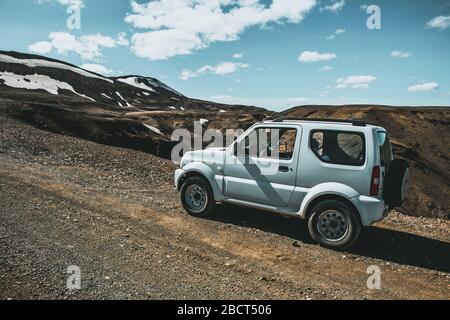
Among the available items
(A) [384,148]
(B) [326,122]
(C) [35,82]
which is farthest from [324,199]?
(C) [35,82]

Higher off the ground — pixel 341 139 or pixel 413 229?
pixel 341 139

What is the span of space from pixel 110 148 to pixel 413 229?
41.1 feet

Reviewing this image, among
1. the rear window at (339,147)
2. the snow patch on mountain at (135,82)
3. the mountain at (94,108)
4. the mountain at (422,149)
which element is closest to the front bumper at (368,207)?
the rear window at (339,147)

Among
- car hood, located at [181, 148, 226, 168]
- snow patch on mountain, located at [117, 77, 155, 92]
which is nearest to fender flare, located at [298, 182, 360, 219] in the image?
car hood, located at [181, 148, 226, 168]

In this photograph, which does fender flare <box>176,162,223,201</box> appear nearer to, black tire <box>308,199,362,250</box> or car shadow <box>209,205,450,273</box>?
car shadow <box>209,205,450,273</box>

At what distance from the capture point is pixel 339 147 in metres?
7.23

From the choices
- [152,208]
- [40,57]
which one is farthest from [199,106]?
[152,208]

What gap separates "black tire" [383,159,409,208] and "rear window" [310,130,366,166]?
0.67 metres

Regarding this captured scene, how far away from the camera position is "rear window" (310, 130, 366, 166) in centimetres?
672

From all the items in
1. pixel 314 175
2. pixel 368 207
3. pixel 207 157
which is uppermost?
pixel 207 157

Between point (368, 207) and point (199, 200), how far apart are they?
3.58m

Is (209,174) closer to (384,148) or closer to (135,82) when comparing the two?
(384,148)
